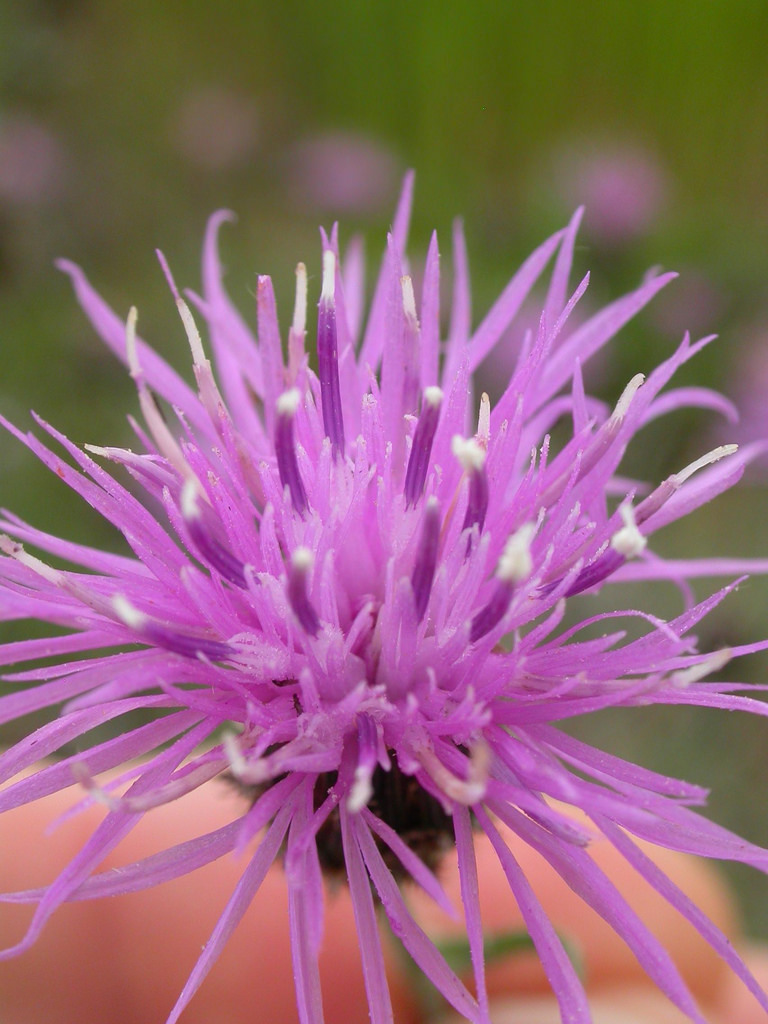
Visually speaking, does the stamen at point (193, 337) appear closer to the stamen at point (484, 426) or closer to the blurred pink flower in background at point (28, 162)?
the stamen at point (484, 426)

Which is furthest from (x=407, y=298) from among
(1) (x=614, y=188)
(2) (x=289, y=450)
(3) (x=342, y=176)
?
(3) (x=342, y=176)

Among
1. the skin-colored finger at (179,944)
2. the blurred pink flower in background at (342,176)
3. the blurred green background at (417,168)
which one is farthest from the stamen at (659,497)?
the blurred pink flower in background at (342,176)

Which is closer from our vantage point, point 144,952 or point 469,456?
point 469,456

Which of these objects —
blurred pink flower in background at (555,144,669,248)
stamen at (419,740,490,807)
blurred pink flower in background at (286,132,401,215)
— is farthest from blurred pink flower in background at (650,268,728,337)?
stamen at (419,740,490,807)

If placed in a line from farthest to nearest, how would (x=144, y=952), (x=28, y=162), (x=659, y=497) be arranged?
(x=28, y=162)
(x=144, y=952)
(x=659, y=497)

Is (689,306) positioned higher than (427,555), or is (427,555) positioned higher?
(689,306)

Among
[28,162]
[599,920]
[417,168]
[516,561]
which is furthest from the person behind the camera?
[417,168]

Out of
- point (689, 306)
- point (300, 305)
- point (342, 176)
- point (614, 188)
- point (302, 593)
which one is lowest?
point (302, 593)

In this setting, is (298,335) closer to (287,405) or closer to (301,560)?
(287,405)
